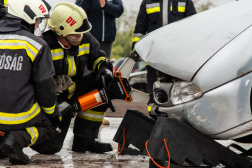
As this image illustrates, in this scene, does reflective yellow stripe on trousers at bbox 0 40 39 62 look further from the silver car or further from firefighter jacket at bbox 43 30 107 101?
the silver car

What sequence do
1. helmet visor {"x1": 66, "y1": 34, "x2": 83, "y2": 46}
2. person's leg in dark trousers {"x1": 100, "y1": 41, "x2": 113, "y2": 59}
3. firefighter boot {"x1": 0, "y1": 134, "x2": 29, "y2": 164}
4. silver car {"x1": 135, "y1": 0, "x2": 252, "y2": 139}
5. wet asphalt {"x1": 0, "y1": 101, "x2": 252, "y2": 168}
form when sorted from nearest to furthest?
silver car {"x1": 135, "y1": 0, "x2": 252, "y2": 139} < firefighter boot {"x1": 0, "y1": 134, "x2": 29, "y2": 164} < wet asphalt {"x1": 0, "y1": 101, "x2": 252, "y2": 168} < helmet visor {"x1": 66, "y1": 34, "x2": 83, "y2": 46} < person's leg in dark trousers {"x1": 100, "y1": 41, "x2": 113, "y2": 59}

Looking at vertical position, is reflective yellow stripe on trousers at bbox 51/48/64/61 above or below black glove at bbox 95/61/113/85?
above

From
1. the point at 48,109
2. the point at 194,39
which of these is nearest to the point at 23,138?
the point at 48,109

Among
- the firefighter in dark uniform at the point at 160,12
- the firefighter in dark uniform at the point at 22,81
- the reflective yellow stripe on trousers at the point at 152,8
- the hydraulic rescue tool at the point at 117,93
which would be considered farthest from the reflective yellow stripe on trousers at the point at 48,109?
the reflective yellow stripe on trousers at the point at 152,8

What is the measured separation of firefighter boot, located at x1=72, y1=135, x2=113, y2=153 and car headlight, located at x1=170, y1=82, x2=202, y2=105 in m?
1.22

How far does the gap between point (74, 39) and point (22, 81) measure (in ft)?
2.47

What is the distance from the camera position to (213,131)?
200 cm

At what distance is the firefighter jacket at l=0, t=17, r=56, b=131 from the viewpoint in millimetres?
2336

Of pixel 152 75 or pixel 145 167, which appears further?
pixel 152 75

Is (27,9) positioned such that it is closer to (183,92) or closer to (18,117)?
(18,117)

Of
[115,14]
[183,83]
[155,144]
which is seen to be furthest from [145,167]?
[115,14]

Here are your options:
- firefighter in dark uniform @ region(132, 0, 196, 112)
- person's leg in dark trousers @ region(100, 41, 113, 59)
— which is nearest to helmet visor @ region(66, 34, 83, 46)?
firefighter in dark uniform @ region(132, 0, 196, 112)

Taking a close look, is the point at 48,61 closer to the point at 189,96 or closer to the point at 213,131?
the point at 189,96

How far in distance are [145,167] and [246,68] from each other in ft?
3.96
